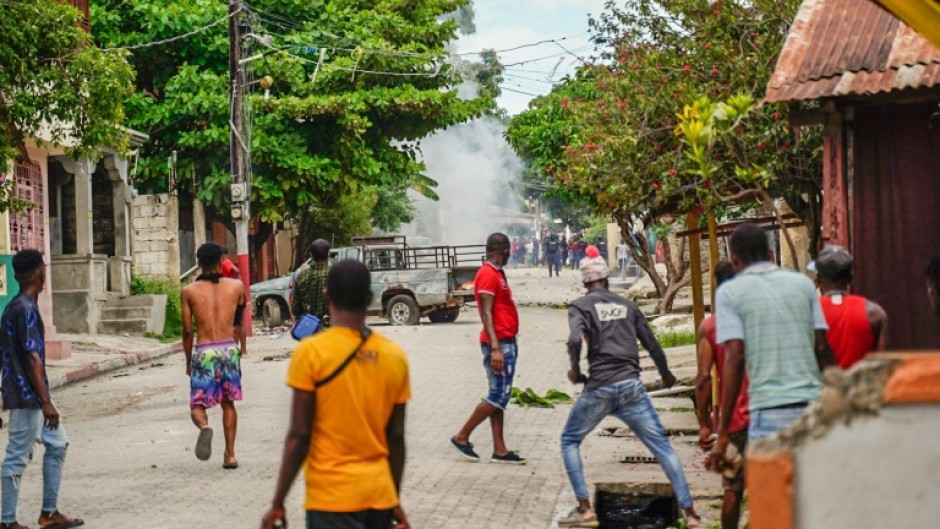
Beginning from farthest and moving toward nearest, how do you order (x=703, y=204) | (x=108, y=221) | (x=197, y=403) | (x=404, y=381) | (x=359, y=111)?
(x=359, y=111)
(x=108, y=221)
(x=703, y=204)
(x=197, y=403)
(x=404, y=381)

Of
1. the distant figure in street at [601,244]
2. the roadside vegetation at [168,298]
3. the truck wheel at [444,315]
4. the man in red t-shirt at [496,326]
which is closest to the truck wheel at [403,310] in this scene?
the truck wheel at [444,315]

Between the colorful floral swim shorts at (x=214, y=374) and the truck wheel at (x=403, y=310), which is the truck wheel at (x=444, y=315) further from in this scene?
the colorful floral swim shorts at (x=214, y=374)

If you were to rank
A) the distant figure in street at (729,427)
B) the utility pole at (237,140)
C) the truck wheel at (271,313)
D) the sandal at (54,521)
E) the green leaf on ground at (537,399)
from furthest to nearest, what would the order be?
the truck wheel at (271,313), the utility pole at (237,140), the green leaf on ground at (537,399), the sandal at (54,521), the distant figure in street at (729,427)

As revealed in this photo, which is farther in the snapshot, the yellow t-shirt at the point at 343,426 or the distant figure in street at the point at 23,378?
the distant figure in street at the point at 23,378

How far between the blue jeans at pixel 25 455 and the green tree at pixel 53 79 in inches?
266

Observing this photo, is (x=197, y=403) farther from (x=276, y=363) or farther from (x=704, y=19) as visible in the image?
(x=276, y=363)

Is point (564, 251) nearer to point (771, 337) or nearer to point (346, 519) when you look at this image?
point (771, 337)

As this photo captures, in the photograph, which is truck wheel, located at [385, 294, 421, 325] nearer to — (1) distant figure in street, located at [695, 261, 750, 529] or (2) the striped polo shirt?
(1) distant figure in street, located at [695, 261, 750, 529]

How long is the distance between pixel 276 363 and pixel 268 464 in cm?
941

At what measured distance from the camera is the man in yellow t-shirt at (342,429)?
4902mm

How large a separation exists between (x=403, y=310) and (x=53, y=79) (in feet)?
47.4

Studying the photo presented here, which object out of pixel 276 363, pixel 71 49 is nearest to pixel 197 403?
pixel 71 49

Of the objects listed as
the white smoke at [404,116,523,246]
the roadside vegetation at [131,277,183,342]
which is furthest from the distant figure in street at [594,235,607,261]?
the roadside vegetation at [131,277,183,342]

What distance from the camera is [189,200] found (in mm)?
34750
